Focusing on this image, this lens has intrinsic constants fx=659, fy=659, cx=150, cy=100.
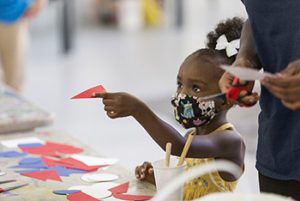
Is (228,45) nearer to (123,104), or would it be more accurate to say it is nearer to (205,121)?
(205,121)

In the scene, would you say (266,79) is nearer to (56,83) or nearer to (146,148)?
(146,148)

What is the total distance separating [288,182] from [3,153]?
0.96 metres

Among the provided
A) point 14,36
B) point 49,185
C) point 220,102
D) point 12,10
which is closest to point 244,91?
point 220,102

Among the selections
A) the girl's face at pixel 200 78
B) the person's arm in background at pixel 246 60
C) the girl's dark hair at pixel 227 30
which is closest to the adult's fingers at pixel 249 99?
the person's arm in background at pixel 246 60

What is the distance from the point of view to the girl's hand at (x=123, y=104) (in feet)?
4.98

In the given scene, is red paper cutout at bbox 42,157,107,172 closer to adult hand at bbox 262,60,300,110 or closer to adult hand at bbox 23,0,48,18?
adult hand at bbox 262,60,300,110

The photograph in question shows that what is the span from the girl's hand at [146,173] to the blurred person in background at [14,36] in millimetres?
2563

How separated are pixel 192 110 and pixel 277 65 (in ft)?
0.80

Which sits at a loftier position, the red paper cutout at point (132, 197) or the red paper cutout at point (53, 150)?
the red paper cutout at point (132, 197)

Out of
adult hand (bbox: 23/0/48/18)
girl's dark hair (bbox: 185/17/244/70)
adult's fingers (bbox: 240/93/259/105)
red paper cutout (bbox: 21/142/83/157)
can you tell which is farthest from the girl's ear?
adult hand (bbox: 23/0/48/18)

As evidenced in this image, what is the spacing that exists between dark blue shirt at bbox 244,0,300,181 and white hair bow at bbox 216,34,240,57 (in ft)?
0.40

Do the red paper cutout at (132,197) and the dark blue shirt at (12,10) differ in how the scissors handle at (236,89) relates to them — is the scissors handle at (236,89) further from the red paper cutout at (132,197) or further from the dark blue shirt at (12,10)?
the dark blue shirt at (12,10)

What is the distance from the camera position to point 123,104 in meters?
1.52

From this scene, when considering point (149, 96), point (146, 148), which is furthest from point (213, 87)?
point (149, 96)
